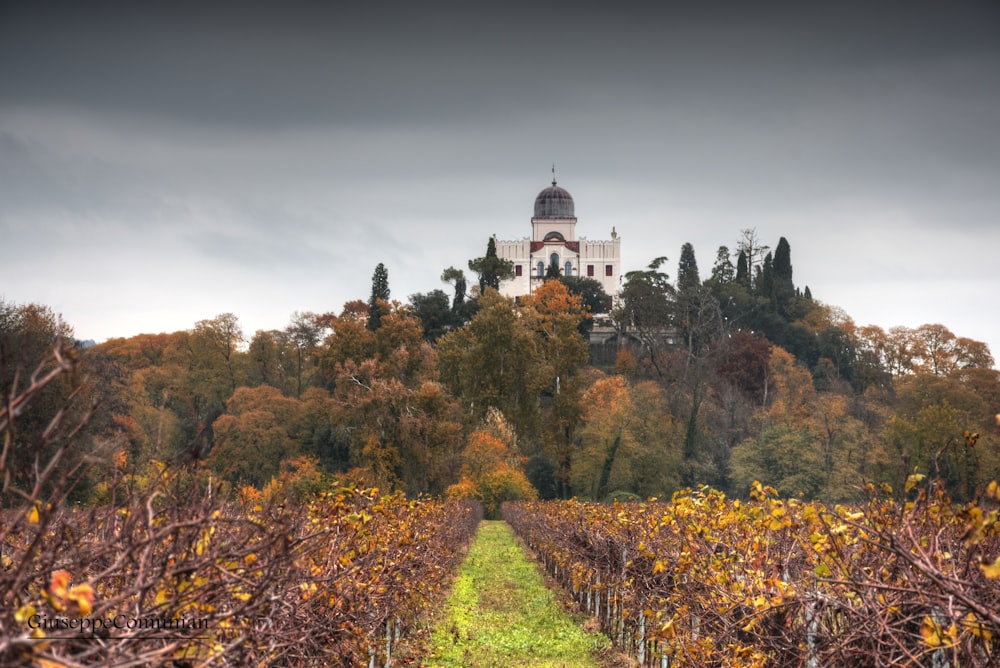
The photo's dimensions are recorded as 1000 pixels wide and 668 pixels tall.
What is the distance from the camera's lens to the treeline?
49.4 metres

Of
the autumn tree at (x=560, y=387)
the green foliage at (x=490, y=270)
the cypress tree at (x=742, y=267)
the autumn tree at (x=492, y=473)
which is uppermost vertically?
the cypress tree at (x=742, y=267)

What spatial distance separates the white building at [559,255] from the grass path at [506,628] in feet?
293

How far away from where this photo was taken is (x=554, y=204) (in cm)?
Result: 12312

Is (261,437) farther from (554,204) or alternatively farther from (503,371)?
(554,204)

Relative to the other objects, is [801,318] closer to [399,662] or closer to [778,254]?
[778,254]

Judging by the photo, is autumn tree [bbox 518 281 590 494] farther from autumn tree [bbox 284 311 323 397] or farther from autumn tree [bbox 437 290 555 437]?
autumn tree [bbox 284 311 323 397]

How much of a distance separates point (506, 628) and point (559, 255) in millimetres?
102258

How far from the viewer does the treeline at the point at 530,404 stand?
49.4m

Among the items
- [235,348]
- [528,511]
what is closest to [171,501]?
[528,511]

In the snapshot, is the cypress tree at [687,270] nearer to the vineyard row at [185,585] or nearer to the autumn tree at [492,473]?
the autumn tree at [492,473]

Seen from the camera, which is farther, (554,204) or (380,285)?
(554,204)

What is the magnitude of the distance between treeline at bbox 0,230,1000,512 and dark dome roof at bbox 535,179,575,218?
38.4 m

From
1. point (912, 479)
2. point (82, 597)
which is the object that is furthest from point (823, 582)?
point (82, 597)

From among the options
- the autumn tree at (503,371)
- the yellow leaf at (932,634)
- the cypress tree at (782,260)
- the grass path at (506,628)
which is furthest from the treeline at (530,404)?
the yellow leaf at (932,634)
